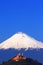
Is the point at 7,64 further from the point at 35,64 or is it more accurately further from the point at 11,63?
the point at 35,64

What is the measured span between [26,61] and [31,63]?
221 cm

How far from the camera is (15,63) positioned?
134500 mm

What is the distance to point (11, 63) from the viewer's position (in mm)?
137500

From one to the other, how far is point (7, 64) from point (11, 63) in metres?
1.74

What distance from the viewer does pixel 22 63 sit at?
131125 millimetres

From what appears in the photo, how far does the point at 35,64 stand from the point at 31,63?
10.4 feet

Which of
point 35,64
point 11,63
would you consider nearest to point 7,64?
point 11,63

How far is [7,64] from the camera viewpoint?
13800 centimetres

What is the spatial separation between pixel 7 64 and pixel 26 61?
28.0 ft

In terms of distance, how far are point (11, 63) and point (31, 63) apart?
8.28 m

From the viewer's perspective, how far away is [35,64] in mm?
137500
